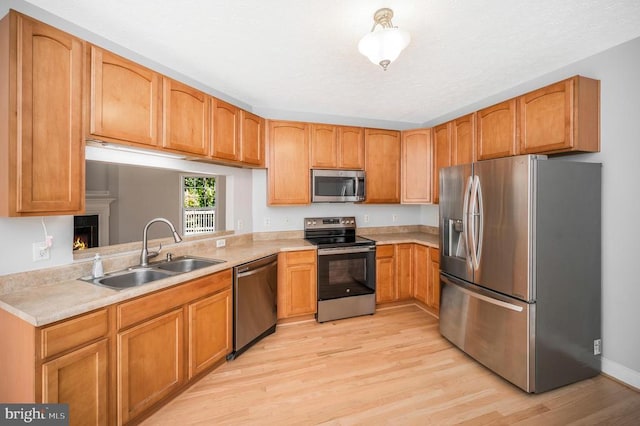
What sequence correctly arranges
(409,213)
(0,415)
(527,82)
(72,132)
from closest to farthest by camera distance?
1. (0,415)
2. (72,132)
3. (527,82)
4. (409,213)

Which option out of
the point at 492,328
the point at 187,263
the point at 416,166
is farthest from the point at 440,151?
the point at 187,263

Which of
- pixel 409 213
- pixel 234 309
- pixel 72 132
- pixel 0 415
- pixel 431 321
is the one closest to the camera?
pixel 0 415

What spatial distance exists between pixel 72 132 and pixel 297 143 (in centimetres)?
221

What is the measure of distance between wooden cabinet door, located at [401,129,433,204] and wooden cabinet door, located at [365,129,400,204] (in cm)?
10

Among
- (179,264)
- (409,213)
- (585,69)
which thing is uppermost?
(585,69)

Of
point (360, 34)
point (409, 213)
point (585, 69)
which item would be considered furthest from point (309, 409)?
point (585, 69)

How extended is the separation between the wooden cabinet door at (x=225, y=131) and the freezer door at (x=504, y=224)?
2344 mm

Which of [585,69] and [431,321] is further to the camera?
[431,321]

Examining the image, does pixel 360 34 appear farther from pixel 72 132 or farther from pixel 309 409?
pixel 309 409

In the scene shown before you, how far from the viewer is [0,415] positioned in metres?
1.41

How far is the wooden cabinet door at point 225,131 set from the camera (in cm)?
263

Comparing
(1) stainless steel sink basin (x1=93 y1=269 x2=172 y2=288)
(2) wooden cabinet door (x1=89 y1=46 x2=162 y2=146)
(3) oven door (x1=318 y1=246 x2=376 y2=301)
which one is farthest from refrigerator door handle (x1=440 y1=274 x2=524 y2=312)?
(2) wooden cabinet door (x1=89 y1=46 x2=162 y2=146)

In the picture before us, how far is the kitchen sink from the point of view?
1953 millimetres

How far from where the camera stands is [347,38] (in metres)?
1.99
